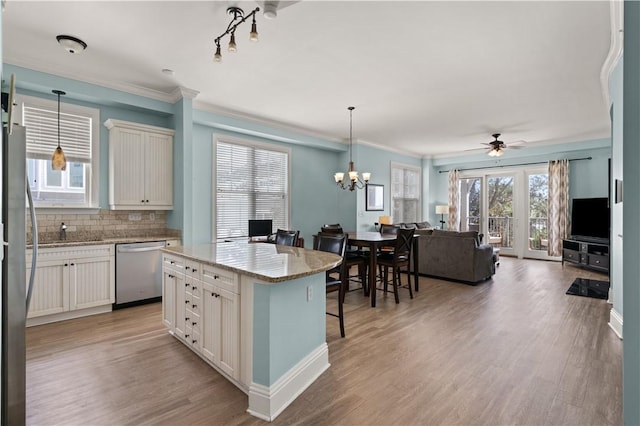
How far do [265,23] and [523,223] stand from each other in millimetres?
8054

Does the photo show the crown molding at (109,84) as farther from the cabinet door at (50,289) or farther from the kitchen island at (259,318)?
the kitchen island at (259,318)

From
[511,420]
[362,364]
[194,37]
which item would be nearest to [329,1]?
[194,37]

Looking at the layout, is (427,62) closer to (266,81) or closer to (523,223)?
(266,81)

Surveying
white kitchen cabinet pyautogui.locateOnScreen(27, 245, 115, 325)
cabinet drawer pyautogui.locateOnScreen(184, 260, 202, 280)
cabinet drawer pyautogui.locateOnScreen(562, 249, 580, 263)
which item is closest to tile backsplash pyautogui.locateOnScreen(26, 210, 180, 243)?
white kitchen cabinet pyautogui.locateOnScreen(27, 245, 115, 325)

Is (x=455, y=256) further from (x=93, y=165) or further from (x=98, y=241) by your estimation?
(x=93, y=165)

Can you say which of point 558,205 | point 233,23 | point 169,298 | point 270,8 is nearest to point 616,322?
point 270,8

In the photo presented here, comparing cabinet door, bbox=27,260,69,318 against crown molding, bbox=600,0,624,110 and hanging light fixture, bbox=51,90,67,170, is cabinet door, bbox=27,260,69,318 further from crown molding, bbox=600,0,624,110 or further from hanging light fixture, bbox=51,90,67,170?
crown molding, bbox=600,0,624,110

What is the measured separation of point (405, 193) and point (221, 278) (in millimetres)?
7385

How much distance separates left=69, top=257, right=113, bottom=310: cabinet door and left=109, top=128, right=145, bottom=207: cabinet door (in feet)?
2.67

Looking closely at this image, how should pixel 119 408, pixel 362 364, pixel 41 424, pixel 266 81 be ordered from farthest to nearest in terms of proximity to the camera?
pixel 266 81 < pixel 362 364 < pixel 119 408 < pixel 41 424

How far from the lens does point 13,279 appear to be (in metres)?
1.66

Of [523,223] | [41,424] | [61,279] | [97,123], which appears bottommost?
[41,424]

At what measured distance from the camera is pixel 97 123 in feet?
13.8

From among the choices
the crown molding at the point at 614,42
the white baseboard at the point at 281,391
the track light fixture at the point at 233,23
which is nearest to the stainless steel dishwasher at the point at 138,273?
the track light fixture at the point at 233,23
